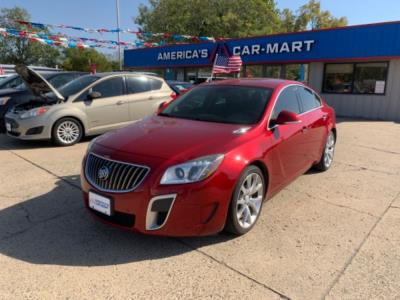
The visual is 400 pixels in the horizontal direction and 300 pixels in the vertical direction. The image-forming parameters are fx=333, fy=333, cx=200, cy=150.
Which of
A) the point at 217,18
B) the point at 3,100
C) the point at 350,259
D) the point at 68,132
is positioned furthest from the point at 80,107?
the point at 217,18

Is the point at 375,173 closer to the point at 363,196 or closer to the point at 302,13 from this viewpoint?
the point at 363,196

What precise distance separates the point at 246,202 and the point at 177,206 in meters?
0.83

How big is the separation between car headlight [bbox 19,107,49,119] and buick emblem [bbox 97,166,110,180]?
174 inches

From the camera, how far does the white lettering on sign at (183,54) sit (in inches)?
747

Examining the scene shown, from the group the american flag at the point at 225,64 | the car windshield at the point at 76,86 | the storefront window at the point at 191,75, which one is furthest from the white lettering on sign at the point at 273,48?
the car windshield at the point at 76,86

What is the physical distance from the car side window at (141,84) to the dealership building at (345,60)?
29.0 feet

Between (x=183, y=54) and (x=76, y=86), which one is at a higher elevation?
(x=183, y=54)

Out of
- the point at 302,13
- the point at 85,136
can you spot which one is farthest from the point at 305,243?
the point at 302,13

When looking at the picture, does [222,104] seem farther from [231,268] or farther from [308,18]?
[308,18]

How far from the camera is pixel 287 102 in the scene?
4.24 meters

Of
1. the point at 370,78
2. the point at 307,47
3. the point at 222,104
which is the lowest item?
the point at 222,104

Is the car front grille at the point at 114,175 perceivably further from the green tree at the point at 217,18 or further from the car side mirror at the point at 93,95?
the green tree at the point at 217,18

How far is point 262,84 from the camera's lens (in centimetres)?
432

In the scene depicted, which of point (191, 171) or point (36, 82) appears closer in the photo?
point (191, 171)
